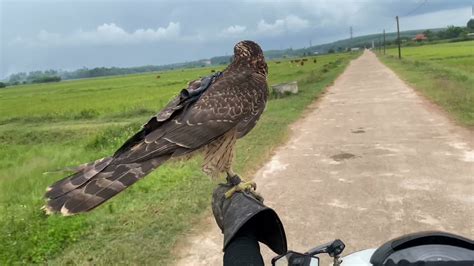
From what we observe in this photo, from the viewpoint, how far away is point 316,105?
15.5 m

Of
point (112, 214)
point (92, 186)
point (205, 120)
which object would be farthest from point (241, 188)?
point (112, 214)

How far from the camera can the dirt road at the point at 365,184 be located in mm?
4668

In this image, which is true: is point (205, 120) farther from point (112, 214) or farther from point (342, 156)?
point (342, 156)

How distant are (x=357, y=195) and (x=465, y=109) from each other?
24.1 feet

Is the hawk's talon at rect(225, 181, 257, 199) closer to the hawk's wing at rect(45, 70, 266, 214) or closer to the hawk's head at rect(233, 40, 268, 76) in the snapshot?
the hawk's wing at rect(45, 70, 266, 214)

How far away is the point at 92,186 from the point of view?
1.84 metres

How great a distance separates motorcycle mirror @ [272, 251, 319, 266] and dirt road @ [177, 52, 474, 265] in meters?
2.96

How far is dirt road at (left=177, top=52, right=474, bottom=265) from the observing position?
4.67m

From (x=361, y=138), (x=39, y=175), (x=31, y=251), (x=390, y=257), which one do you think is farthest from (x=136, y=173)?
(x=361, y=138)

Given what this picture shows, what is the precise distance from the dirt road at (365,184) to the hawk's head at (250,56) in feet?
6.96

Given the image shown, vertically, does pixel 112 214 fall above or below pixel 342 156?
above

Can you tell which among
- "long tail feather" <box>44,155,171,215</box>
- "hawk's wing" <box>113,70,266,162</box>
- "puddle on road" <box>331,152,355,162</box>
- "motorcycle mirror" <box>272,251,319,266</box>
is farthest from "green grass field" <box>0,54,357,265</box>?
"motorcycle mirror" <box>272,251,319,266</box>

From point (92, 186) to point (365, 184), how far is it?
503 centimetres

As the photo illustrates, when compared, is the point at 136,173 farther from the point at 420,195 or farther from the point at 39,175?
the point at 39,175
